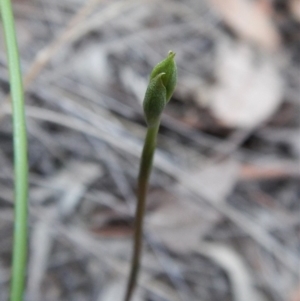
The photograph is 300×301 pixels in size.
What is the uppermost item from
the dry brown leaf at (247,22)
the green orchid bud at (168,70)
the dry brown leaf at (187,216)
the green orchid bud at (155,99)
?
the dry brown leaf at (247,22)

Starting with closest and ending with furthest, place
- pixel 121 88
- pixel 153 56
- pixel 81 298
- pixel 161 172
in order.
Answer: pixel 81 298 < pixel 161 172 < pixel 121 88 < pixel 153 56

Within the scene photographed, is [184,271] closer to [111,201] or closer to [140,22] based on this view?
[111,201]

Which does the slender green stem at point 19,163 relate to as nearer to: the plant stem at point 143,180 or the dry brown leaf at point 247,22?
the plant stem at point 143,180

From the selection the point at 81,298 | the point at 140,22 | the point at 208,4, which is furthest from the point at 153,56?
the point at 81,298

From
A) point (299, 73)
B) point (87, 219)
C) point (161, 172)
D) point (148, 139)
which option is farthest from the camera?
point (299, 73)

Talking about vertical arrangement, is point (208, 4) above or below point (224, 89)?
above

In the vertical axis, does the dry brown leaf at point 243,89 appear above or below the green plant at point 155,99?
above

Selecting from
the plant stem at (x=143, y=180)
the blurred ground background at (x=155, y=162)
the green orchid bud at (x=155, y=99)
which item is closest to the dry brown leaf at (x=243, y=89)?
the blurred ground background at (x=155, y=162)
